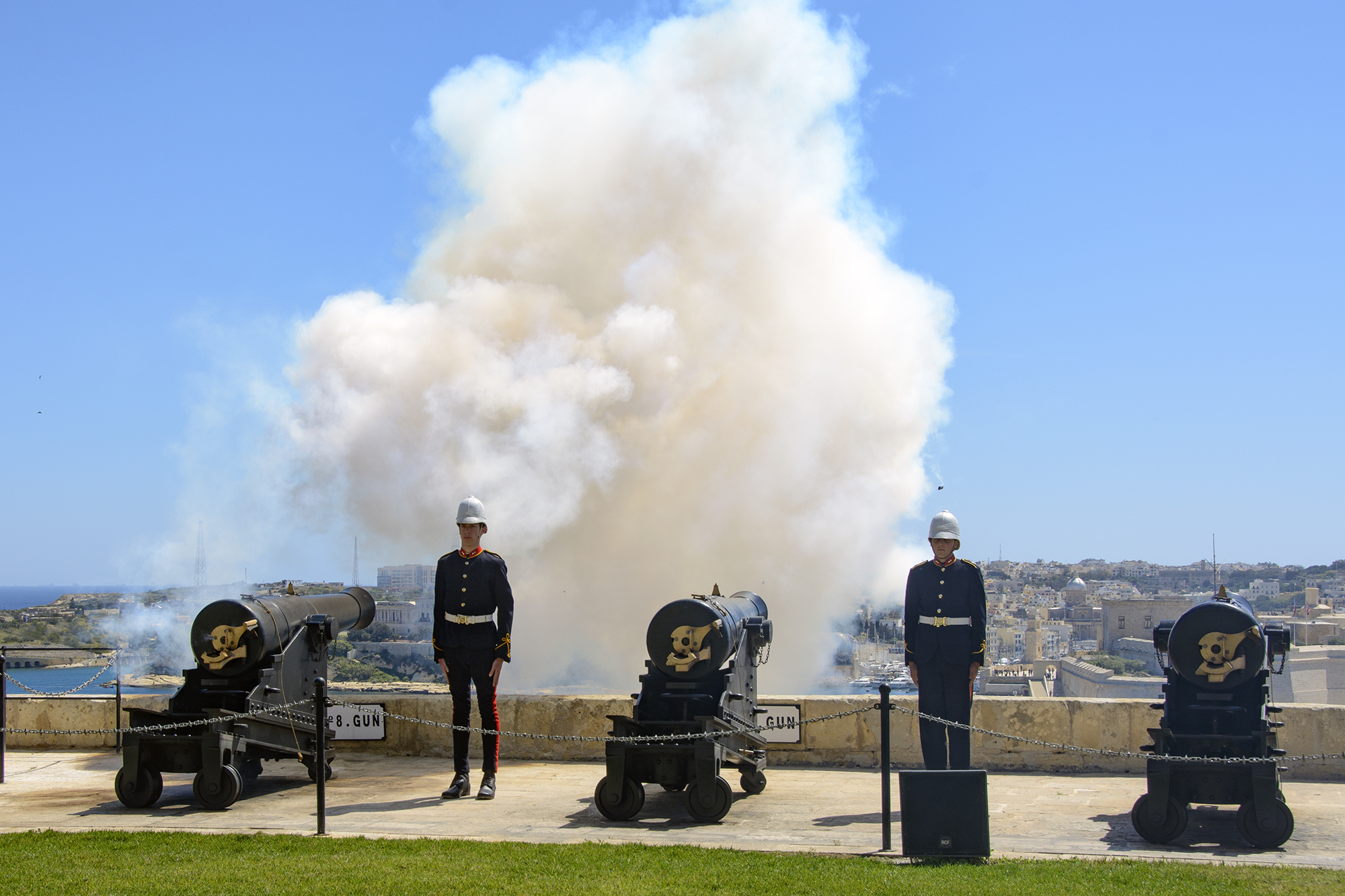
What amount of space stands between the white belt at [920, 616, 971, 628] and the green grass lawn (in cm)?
197

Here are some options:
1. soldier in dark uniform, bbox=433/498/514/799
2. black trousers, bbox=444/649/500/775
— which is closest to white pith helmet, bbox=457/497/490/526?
soldier in dark uniform, bbox=433/498/514/799

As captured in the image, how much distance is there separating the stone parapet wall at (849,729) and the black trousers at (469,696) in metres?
1.36

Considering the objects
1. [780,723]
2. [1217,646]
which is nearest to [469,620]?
[780,723]

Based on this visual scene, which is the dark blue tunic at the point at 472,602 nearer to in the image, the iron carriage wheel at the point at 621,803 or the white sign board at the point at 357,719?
the iron carriage wheel at the point at 621,803

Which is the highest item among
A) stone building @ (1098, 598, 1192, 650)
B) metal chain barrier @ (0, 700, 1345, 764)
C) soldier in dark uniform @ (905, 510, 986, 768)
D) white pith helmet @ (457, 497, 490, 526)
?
white pith helmet @ (457, 497, 490, 526)

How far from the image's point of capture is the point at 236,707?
7488 millimetres

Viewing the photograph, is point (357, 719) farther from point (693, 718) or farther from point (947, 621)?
point (947, 621)

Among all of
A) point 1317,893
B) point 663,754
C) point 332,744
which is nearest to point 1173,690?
point 1317,893

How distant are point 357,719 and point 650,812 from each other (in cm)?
318

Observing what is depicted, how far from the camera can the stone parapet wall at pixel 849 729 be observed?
838 cm

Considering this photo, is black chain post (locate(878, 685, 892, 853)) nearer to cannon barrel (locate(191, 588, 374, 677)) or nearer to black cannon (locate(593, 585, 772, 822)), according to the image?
black cannon (locate(593, 585, 772, 822))

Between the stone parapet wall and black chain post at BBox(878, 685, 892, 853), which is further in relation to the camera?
the stone parapet wall

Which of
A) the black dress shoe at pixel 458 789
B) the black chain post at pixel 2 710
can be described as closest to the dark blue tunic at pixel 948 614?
the black dress shoe at pixel 458 789

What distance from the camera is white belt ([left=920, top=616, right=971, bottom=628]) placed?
7230 mm
